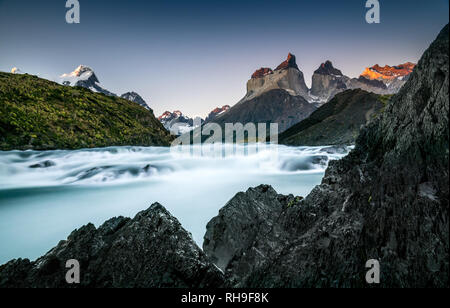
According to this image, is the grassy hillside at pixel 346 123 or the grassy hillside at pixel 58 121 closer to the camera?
the grassy hillside at pixel 58 121

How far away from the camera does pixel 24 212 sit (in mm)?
11742

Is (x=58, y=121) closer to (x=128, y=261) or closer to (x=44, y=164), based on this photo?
(x=44, y=164)

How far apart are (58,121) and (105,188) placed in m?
22.3

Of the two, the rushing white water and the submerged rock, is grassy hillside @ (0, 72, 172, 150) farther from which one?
the submerged rock

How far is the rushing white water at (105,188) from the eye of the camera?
406 inches

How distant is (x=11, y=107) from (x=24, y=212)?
79.8ft

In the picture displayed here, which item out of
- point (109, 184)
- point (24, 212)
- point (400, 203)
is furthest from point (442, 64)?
point (109, 184)

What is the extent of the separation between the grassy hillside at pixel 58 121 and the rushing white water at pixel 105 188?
4781mm

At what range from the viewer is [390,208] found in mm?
3391

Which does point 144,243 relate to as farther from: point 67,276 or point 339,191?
point 339,191

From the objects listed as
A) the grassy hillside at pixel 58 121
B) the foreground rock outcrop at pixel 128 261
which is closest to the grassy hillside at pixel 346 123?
the grassy hillside at pixel 58 121

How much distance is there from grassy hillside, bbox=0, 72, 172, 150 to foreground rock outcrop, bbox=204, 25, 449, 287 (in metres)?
29.1

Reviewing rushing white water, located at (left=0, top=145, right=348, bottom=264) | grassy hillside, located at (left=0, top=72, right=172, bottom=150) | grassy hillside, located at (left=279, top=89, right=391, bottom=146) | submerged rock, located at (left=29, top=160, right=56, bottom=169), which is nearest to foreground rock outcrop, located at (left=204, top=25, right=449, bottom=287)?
rushing white water, located at (left=0, top=145, right=348, bottom=264)

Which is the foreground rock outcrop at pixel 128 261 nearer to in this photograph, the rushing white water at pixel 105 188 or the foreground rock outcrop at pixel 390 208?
the foreground rock outcrop at pixel 390 208
